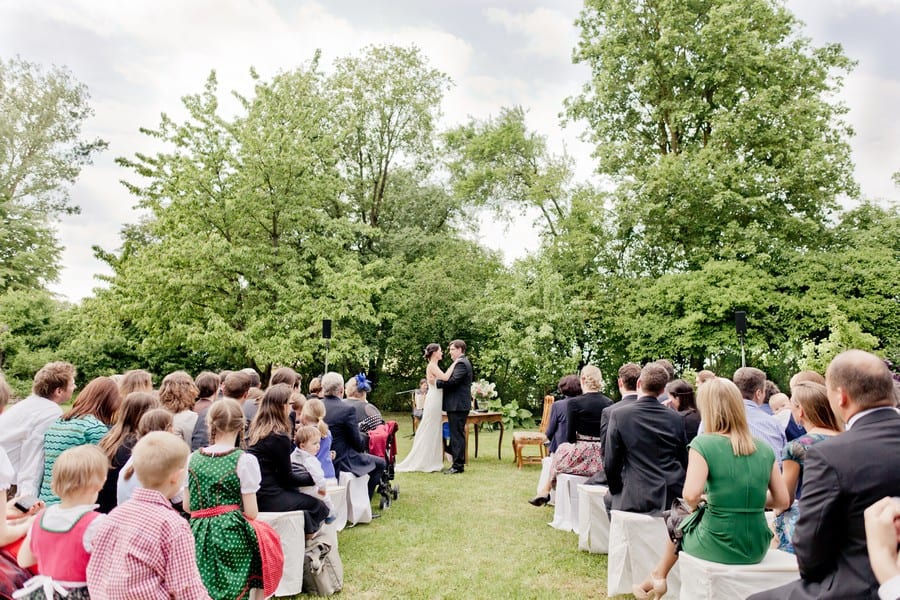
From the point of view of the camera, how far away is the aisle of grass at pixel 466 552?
14.8 feet

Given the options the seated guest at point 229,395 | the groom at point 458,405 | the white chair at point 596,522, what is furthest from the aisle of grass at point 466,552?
the seated guest at point 229,395

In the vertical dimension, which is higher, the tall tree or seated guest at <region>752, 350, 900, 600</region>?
the tall tree

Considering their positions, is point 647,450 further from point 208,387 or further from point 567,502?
point 208,387

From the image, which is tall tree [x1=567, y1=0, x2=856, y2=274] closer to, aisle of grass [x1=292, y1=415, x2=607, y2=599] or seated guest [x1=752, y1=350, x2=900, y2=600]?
aisle of grass [x1=292, y1=415, x2=607, y2=599]

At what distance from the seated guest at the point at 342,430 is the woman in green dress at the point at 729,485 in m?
3.80

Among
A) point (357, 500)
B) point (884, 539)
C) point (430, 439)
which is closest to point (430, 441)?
point (430, 439)

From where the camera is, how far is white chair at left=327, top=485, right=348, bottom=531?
18.3ft

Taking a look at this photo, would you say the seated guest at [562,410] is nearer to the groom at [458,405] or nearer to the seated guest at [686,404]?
the seated guest at [686,404]

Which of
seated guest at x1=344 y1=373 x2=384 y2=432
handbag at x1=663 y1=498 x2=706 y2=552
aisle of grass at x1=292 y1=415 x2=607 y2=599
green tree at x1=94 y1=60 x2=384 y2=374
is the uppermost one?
green tree at x1=94 y1=60 x2=384 y2=374

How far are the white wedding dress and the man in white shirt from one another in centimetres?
635

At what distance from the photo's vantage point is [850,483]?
2008mm

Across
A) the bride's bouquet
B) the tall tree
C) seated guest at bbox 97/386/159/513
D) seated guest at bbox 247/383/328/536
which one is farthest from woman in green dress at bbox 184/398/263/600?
the tall tree

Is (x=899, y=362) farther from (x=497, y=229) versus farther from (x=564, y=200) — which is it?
(x=497, y=229)

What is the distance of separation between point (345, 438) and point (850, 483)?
5162 millimetres
